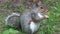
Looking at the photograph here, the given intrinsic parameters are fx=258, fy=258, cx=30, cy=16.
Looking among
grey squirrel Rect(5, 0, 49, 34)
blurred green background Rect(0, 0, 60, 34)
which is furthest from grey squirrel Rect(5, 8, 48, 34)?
blurred green background Rect(0, 0, 60, 34)

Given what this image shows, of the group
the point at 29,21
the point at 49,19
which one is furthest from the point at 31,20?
the point at 49,19

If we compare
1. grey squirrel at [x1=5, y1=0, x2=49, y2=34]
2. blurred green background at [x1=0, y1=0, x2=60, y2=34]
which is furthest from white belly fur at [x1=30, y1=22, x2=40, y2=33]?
blurred green background at [x1=0, y1=0, x2=60, y2=34]

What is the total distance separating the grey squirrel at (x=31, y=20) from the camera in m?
4.77

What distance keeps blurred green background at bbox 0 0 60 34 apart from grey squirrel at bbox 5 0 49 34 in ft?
0.56

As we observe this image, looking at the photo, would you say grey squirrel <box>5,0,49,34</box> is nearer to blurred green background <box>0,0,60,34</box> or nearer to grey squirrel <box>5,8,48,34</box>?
grey squirrel <box>5,8,48,34</box>

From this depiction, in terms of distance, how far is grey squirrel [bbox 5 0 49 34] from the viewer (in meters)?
4.77

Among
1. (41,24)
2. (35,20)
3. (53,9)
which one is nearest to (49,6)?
(53,9)

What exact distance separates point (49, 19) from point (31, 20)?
23.3 inches

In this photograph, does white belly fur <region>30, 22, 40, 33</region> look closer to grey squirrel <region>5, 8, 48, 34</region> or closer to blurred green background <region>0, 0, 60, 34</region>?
grey squirrel <region>5, 8, 48, 34</region>

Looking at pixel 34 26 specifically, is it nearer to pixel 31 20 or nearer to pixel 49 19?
pixel 31 20

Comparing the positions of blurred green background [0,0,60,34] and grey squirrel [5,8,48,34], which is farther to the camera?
blurred green background [0,0,60,34]

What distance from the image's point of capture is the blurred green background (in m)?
4.96

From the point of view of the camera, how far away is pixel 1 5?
6012 mm

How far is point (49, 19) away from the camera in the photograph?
5.30 meters
